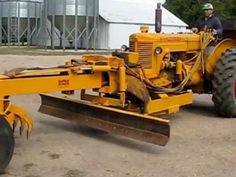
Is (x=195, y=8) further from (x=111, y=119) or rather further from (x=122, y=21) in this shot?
(x=111, y=119)

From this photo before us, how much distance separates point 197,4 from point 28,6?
20.1 m

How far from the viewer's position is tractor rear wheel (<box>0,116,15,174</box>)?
221 inches

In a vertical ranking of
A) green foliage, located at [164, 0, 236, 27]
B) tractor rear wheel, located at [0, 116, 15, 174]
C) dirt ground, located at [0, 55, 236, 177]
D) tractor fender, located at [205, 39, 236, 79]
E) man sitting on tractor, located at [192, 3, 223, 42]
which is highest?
green foliage, located at [164, 0, 236, 27]

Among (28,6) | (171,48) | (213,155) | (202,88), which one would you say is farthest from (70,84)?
(28,6)

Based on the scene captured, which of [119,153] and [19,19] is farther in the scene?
[19,19]

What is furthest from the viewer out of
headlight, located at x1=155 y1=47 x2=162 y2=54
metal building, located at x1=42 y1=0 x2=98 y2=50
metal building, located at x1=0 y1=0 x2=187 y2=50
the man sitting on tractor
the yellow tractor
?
metal building, located at x1=0 y1=0 x2=187 y2=50

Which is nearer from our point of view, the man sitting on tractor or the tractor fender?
the tractor fender

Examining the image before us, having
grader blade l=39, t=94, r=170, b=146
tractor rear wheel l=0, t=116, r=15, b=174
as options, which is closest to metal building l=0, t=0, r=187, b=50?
grader blade l=39, t=94, r=170, b=146

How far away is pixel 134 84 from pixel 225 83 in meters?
1.93

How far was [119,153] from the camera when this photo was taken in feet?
22.0

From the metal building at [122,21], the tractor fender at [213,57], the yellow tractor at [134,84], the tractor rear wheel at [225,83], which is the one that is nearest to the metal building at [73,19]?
the metal building at [122,21]

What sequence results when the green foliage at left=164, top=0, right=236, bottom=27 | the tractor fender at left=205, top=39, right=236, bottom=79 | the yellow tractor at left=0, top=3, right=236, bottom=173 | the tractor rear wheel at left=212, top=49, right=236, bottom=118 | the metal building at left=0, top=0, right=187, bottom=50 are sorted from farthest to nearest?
the green foliage at left=164, top=0, right=236, bottom=27 → the metal building at left=0, top=0, right=187, bottom=50 → the tractor fender at left=205, top=39, right=236, bottom=79 → the tractor rear wheel at left=212, top=49, right=236, bottom=118 → the yellow tractor at left=0, top=3, right=236, bottom=173

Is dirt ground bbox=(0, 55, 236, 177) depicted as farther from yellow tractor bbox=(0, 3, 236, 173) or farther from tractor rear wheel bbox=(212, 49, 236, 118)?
tractor rear wheel bbox=(212, 49, 236, 118)

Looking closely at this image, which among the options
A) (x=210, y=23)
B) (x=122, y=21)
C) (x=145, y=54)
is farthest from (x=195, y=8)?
(x=145, y=54)
